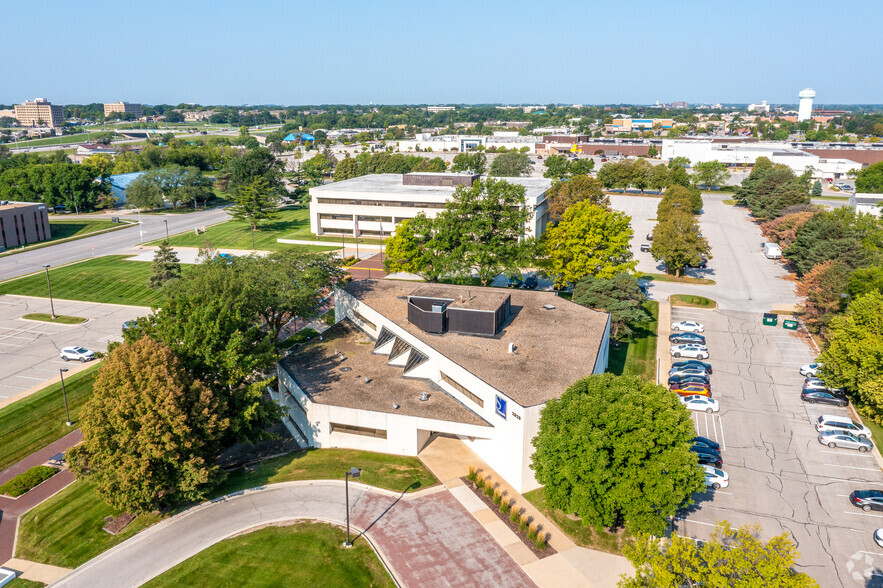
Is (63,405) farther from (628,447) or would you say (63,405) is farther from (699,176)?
(699,176)

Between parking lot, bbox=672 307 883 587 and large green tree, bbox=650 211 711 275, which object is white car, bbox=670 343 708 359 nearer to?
parking lot, bbox=672 307 883 587

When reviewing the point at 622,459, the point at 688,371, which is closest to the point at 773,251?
the point at 688,371

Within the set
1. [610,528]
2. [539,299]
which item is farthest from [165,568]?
[539,299]

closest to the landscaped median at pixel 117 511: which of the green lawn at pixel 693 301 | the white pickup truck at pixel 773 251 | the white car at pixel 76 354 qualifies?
the white car at pixel 76 354

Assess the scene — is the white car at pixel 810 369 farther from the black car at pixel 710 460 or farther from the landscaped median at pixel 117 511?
the landscaped median at pixel 117 511

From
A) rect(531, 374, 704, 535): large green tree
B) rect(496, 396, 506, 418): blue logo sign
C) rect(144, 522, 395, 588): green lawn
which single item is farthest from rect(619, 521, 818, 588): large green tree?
rect(144, 522, 395, 588): green lawn

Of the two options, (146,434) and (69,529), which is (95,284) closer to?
(69,529)
